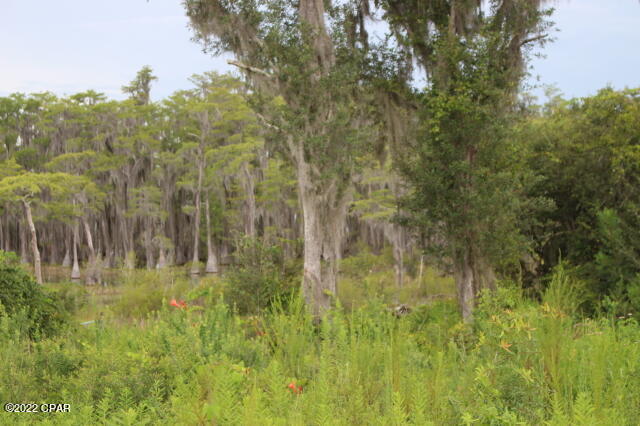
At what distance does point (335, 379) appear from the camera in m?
3.06

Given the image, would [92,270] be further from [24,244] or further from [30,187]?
[24,244]

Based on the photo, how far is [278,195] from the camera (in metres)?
38.5

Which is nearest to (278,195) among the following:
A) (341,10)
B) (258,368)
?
(341,10)

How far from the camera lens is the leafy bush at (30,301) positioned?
6070 mm

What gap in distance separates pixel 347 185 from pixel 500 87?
14.7 ft

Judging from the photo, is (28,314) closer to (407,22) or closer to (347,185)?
(347,185)

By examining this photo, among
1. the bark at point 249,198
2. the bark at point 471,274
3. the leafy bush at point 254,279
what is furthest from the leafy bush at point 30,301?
the bark at point 249,198

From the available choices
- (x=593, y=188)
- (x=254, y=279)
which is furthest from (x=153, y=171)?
(x=593, y=188)

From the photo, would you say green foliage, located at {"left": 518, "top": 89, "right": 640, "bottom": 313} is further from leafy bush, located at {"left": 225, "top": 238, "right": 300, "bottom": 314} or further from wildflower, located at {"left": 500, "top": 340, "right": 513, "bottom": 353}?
wildflower, located at {"left": 500, "top": 340, "right": 513, "bottom": 353}

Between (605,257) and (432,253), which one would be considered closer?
(605,257)

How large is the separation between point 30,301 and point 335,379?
4.79 metres

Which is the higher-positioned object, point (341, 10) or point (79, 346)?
point (341, 10)

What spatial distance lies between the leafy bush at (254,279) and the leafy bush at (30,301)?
5.38 m

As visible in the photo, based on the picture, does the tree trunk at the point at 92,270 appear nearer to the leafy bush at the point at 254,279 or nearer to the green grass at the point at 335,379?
the leafy bush at the point at 254,279
